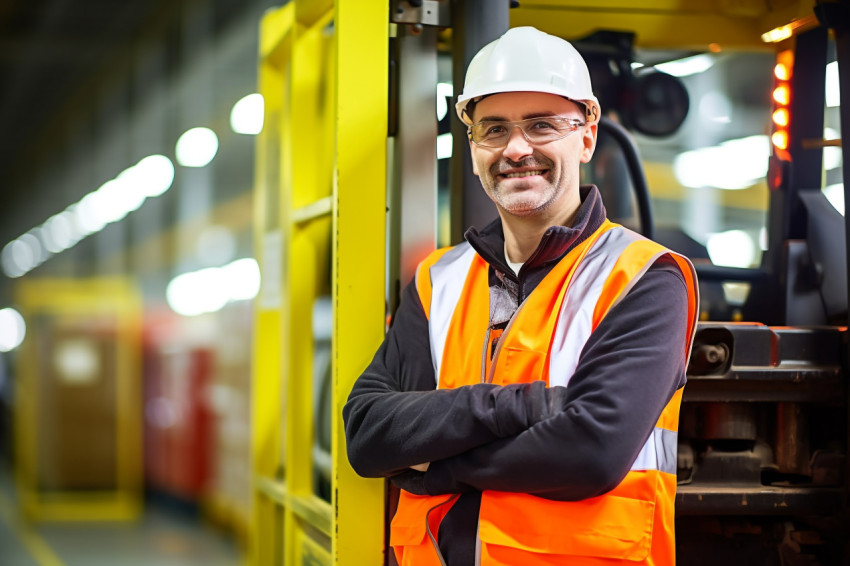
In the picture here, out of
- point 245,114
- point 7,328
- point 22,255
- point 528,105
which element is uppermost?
point 245,114

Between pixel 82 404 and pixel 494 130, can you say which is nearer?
pixel 494 130

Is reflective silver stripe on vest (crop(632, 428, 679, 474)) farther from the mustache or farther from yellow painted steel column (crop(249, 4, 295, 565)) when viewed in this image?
yellow painted steel column (crop(249, 4, 295, 565))

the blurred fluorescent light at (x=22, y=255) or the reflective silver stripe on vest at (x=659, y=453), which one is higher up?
the blurred fluorescent light at (x=22, y=255)

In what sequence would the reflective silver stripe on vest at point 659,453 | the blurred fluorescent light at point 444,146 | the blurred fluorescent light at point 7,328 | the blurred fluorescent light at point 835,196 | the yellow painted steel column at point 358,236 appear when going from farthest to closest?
the blurred fluorescent light at point 7,328 → the blurred fluorescent light at point 835,196 → the blurred fluorescent light at point 444,146 → the yellow painted steel column at point 358,236 → the reflective silver stripe on vest at point 659,453

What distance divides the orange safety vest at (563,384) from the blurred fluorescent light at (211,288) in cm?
628

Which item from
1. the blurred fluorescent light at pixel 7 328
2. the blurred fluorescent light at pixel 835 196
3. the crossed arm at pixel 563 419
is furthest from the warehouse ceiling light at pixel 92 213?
the crossed arm at pixel 563 419

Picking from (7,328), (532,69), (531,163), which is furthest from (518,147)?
(7,328)

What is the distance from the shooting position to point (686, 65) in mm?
3662

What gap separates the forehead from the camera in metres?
2.30

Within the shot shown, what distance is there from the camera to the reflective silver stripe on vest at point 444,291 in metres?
→ 2.41

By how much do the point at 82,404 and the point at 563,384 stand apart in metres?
11.8

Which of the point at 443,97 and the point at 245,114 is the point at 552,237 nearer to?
the point at 443,97

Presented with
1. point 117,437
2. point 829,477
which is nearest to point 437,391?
point 829,477

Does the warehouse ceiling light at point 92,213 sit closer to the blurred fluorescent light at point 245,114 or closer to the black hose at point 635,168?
the blurred fluorescent light at point 245,114
